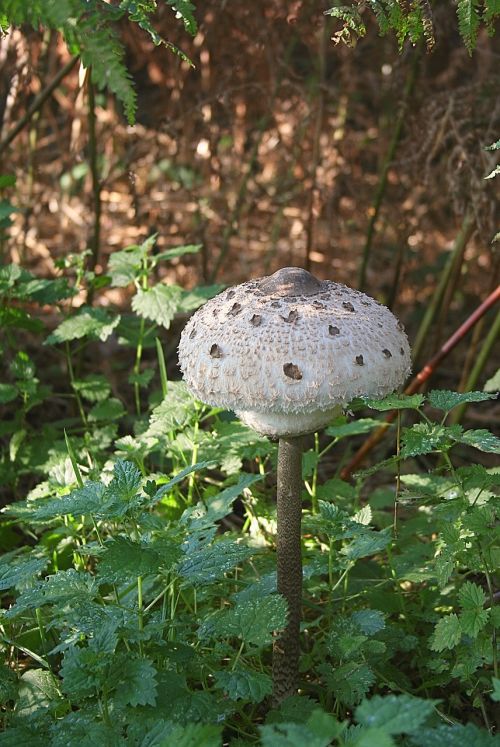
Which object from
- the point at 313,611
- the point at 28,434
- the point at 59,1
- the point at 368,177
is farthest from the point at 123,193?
the point at 59,1

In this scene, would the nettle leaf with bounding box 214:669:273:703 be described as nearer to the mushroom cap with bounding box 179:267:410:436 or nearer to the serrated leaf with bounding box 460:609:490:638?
the serrated leaf with bounding box 460:609:490:638

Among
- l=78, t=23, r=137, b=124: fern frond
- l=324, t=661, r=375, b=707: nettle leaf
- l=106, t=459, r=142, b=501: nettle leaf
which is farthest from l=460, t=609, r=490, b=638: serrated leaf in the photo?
l=78, t=23, r=137, b=124: fern frond

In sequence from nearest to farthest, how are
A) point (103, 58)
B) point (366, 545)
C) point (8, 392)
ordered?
point (103, 58) → point (366, 545) → point (8, 392)

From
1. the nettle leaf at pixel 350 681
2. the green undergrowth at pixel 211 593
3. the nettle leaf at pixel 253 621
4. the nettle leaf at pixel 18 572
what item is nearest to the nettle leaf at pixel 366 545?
the green undergrowth at pixel 211 593

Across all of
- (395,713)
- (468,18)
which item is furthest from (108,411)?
(395,713)

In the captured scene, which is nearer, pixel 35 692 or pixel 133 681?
pixel 133 681

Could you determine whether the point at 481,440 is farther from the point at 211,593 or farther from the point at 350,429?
the point at 211,593

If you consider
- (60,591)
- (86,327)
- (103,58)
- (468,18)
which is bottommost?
(60,591)

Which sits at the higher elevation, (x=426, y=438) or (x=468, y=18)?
(x=468, y=18)
